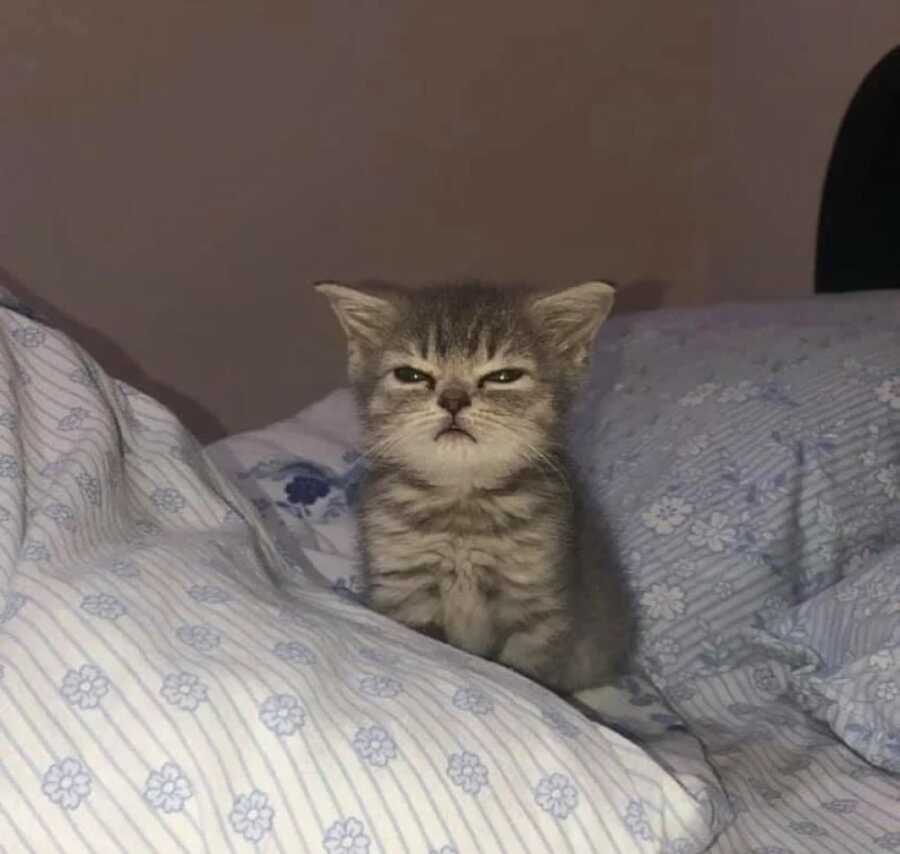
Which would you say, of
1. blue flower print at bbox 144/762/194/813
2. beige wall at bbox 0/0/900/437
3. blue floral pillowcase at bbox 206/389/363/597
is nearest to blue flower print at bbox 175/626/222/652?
blue flower print at bbox 144/762/194/813

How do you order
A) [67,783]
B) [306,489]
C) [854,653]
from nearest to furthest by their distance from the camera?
1. [67,783]
2. [854,653]
3. [306,489]

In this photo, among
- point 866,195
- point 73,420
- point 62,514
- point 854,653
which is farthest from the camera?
point 866,195

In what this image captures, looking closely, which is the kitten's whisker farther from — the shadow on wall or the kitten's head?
the shadow on wall

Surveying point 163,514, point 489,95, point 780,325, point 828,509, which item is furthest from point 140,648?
point 489,95

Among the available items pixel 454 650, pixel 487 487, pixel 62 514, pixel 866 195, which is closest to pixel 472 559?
pixel 487 487

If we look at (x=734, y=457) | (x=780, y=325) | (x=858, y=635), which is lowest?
(x=858, y=635)

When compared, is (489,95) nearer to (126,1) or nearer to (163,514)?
(126,1)

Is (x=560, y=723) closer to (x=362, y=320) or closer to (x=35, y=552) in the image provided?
(x=35, y=552)

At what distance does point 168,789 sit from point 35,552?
0.88 feet

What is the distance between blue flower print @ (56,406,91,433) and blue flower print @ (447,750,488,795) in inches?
20.8

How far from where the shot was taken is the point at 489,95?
2.36 meters

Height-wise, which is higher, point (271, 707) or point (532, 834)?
point (271, 707)

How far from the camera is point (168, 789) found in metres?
0.83

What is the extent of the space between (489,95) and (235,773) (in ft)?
5.86
